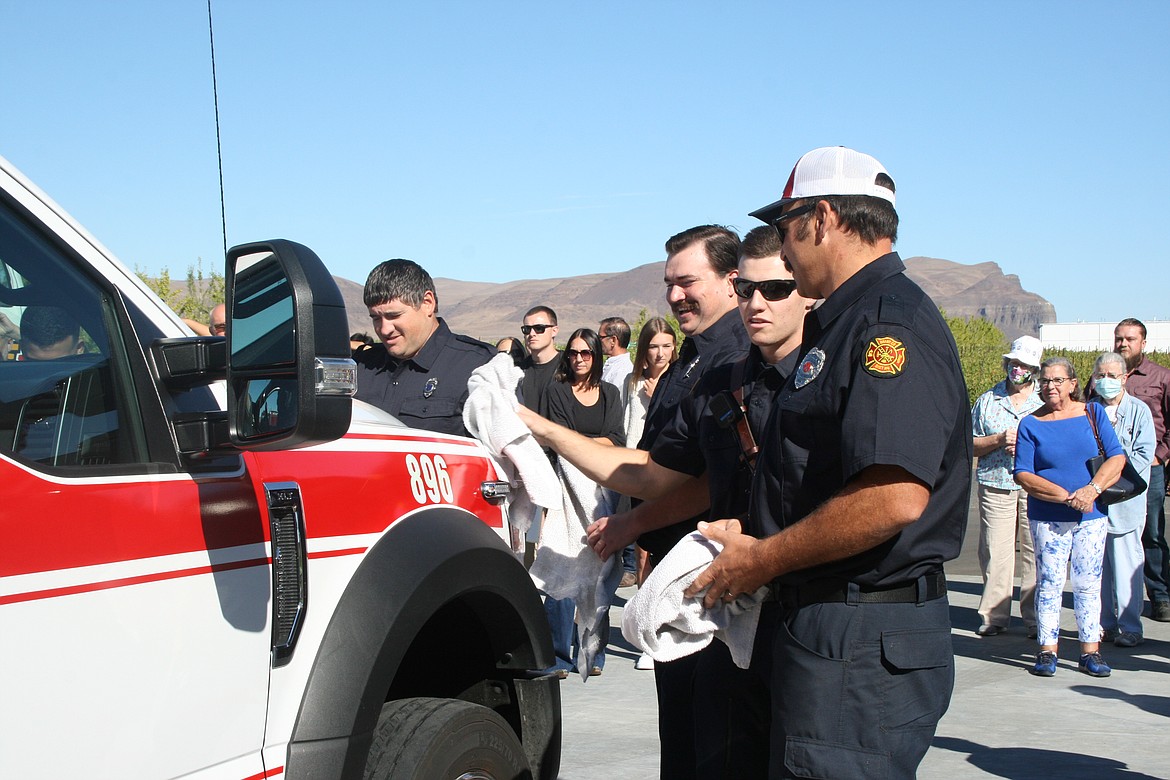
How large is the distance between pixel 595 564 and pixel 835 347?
1.65 meters

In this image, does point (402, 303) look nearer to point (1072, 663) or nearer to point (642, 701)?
point (642, 701)

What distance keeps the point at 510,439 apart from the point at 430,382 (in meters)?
1.33

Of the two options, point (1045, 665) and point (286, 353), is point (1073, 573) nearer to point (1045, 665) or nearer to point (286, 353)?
point (1045, 665)

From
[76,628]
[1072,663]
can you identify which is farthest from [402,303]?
[1072,663]

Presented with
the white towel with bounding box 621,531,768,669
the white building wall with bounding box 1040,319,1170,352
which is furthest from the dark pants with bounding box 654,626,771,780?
the white building wall with bounding box 1040,319,1170,352

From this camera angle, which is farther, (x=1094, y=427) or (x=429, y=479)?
(x=1094, y=427)

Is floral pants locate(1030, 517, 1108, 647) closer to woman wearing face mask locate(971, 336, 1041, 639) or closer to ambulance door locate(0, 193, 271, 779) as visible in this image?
woman wearing face mask locate(971, 336, 1041, 639)

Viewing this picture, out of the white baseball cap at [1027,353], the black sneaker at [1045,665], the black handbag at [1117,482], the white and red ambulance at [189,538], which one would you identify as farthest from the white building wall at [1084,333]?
the white and red ambulance at [189,538]

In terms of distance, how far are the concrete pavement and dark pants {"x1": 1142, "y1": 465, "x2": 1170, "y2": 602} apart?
63 cm

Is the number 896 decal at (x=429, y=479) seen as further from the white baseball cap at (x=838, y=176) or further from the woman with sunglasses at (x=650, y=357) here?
the woman with sunglasses at (x=650, y=357)

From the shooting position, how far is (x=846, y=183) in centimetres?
262

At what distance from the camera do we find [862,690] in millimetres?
2453

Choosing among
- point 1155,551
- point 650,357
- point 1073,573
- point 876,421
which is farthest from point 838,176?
point 1155,551

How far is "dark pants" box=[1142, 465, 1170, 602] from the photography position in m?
8.41
